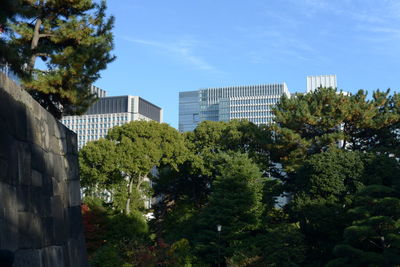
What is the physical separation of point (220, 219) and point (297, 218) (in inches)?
219

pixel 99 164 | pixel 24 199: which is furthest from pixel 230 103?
pixel 24 199

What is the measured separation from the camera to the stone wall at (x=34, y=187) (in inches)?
254

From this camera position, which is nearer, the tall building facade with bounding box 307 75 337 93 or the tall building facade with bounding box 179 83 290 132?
the tall building facade with bounding box 307 75 337 93

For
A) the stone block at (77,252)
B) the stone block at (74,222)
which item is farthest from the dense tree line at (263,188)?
the stone block at (74,222)

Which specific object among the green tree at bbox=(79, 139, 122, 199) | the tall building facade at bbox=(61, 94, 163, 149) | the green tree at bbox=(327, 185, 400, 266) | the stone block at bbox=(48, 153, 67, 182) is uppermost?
the tall building facade at bbox=(61, 94, 163, 149)

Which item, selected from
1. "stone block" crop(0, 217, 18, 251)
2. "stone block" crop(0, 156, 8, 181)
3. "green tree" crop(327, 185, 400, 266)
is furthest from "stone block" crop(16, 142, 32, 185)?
"green tree" crop(327, 185, 400, 266)

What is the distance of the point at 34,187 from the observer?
7.45m

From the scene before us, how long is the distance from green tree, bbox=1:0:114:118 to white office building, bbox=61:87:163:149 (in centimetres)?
14092

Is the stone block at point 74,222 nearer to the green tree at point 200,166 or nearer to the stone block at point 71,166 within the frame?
the stone block at point 71,166

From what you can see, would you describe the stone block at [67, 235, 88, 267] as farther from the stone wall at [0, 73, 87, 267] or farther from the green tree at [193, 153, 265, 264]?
the green tree at [193, 153, 265, 264]

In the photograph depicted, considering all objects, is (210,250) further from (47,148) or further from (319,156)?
(47,148)

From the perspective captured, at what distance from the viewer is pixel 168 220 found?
4388 centimetres

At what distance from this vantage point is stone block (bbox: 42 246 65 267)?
7452mm

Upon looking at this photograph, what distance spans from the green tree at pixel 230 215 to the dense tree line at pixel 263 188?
0.27ft
